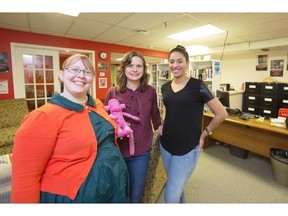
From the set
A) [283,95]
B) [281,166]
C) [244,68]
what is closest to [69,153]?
[281,166]

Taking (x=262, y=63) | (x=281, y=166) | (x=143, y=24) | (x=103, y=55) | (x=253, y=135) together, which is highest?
(x=143, y=24)

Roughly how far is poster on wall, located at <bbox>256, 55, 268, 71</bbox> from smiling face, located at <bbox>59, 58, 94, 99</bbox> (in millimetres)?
5923

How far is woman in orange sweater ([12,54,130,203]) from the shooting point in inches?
27.5

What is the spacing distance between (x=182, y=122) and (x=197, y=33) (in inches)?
128

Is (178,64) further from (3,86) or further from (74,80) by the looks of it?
(3,86)

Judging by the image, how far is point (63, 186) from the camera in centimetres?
76

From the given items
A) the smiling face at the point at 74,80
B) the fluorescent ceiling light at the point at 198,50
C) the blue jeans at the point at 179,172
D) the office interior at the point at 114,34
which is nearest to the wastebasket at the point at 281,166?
the office interior at the point at 114,34

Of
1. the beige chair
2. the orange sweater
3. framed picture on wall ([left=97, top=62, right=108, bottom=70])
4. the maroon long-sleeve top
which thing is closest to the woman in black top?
the maroon long-sleeve top

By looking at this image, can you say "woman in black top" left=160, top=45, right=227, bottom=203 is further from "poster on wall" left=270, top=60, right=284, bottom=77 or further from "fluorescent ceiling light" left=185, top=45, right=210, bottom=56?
"poster on wall" left=270, top=60, right=284, bottom=77

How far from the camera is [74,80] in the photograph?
2.86 feet

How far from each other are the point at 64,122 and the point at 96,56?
4.28 metres

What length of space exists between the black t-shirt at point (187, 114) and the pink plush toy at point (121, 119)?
0.29 m

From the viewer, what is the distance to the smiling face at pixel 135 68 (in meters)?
1.29

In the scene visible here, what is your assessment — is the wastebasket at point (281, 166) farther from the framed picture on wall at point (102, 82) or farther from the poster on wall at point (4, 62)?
the poster on wall at point (4, 62)
